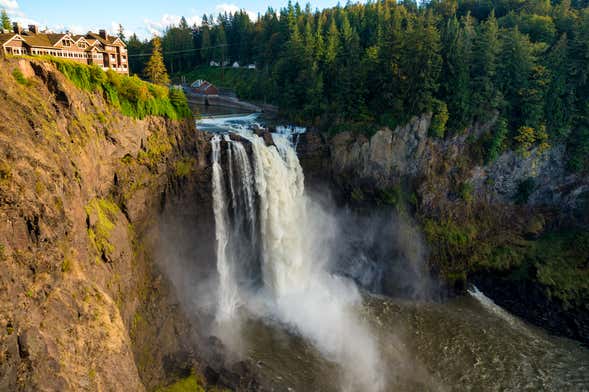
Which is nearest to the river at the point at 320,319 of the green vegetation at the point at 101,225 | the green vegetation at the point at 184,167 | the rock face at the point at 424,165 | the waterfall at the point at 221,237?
the waterfall at the point at 221,237

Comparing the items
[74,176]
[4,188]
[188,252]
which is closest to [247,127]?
[188,252]

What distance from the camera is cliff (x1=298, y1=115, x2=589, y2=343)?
34.8m

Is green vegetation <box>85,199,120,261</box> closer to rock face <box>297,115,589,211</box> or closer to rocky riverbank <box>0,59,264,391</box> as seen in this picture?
rocky riverbank <box>0,59,264,391</box>

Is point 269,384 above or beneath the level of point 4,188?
beneath

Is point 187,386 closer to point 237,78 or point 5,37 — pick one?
point 5,37

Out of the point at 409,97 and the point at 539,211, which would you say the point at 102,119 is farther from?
the point at 539,211

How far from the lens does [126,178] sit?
22953mm

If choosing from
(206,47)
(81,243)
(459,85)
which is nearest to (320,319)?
(81,243)

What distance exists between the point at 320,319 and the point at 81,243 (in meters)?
18.2

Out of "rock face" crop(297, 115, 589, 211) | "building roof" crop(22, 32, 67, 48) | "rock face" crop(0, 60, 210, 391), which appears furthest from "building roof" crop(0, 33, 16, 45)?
"rock face" crop(297, 115, 589, 211)

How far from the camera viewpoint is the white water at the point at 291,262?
1084 inches

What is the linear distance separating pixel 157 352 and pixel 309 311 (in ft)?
40.2

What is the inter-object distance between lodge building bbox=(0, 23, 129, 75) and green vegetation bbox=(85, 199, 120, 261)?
1191 centimetres

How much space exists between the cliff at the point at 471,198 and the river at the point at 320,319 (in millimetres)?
2764
